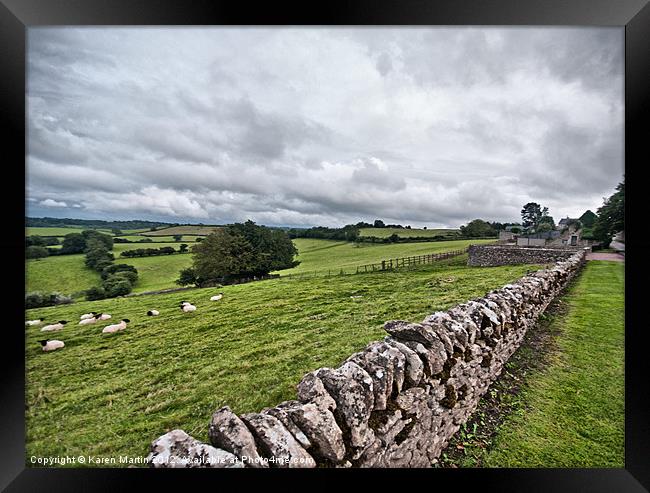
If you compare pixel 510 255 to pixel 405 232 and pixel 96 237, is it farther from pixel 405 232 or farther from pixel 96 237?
pixel 96 237

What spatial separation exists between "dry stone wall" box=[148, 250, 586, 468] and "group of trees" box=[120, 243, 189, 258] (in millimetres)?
2011

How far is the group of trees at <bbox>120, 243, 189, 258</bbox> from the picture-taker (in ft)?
8.70

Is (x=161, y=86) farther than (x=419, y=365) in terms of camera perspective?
Yes

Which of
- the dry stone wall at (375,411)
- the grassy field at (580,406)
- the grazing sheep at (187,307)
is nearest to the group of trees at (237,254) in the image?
the grazing sheep at (187,307)

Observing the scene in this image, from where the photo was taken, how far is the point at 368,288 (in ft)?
11.6

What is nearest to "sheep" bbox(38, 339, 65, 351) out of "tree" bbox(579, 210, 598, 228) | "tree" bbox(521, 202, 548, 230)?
"tree" bbox(521, 202, 548, 230)

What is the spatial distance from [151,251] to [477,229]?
3.89 m

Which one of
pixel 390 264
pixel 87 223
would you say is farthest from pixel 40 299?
pixel 390 264

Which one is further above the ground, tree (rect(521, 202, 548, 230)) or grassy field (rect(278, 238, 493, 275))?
tree (rect(521, 202, 548, 230))

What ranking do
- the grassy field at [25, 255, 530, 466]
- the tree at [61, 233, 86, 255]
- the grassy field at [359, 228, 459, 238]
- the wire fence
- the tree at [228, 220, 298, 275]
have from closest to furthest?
the grassy field at [25, 255, 530, 466], the tree at [61, 233, 86, 255], the tree at [228, 220, 298, 275], the grassy field at [359, 228, 459, 238], the wire fence

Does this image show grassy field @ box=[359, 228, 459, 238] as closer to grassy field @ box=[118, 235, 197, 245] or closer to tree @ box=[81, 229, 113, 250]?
grassy field @ box=[118, 235, 197, 245]
